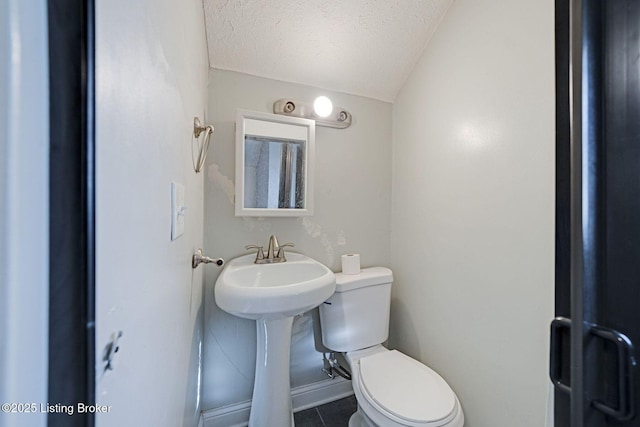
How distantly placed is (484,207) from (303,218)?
89 cm

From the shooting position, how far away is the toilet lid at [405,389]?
92cm

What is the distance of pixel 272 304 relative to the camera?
897 mm

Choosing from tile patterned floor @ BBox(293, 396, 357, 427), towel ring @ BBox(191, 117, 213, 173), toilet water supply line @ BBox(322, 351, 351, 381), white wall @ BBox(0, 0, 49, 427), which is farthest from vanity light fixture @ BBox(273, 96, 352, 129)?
tile patterned floor @ BBox(293, 396, 357, 427)

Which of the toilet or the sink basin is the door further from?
the sink basin

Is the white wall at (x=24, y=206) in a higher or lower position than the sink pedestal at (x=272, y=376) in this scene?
higher

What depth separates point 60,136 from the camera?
0.19m

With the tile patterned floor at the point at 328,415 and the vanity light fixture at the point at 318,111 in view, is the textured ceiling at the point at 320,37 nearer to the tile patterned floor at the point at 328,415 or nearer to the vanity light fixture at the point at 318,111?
the vanity light fixture at the point at 318,111

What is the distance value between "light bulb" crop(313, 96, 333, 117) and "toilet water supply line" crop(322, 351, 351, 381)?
1386mm

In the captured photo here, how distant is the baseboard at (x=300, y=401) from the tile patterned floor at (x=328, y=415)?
0.03 meters

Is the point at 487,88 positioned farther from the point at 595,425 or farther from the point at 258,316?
the point at 258,316

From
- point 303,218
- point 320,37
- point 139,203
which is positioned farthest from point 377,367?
point 320,37

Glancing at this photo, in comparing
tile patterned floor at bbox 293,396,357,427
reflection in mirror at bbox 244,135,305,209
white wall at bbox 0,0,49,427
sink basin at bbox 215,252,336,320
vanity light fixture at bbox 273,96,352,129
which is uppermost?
→ vanity light fixture at bbox 273,96,352,129

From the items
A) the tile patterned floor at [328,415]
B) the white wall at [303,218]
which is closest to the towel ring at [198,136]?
the white wall at [303,218]

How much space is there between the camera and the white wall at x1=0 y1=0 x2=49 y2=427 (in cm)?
16
